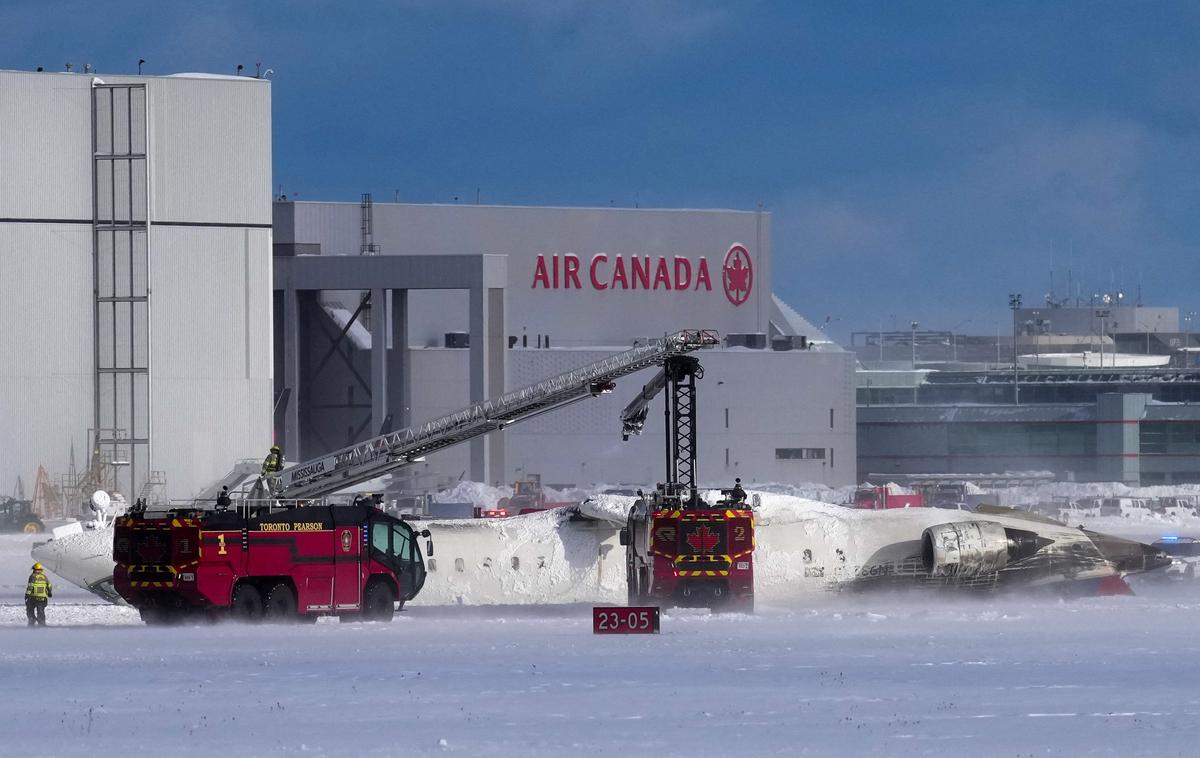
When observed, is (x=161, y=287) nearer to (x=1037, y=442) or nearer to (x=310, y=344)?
(x=310, y=344)

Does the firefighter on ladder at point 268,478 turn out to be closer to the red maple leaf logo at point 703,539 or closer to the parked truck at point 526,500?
the red maple leaf logo at point 703,539

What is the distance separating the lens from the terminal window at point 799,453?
353 feet

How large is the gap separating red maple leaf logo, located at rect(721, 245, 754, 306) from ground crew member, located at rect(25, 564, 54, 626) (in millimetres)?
77103

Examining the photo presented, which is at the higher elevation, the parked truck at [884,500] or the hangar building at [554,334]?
the hangar building at [554,334]

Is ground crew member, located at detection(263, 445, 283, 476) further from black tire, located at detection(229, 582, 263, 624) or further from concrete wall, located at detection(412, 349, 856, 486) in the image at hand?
concrete wall, located at detection(412, 349, 856, 486)

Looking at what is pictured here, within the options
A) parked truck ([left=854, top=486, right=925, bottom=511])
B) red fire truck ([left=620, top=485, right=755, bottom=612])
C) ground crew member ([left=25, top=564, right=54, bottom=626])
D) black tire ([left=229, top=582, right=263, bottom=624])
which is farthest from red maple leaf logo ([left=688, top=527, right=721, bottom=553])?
parked truck ([left=854, top=486, right=925, bottom=511])

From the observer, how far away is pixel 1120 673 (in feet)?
90.8

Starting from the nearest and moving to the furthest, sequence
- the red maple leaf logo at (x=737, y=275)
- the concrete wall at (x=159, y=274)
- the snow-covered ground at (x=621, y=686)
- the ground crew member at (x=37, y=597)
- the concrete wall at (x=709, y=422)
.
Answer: the snow-covered ground at (x=621, y=686)
the ground crew member at (x=37, y=597)
the concrete wall at (x=159, y=274)
the concrete wall at (x=709, y=422)
the red maple leaf logo at (x=737, y=275)

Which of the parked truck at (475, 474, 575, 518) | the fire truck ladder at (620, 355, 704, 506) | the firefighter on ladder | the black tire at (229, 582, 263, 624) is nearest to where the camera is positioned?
the black tire at (229, 582, 263, 624)

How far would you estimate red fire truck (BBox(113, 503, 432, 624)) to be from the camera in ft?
120

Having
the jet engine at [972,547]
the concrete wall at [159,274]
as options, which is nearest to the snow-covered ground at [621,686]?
the jet engine at [972,547]

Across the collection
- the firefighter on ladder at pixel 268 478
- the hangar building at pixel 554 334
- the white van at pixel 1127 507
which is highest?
the hangar building at pixel 554 334

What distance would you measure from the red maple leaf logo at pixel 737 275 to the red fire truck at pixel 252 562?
7550 cm

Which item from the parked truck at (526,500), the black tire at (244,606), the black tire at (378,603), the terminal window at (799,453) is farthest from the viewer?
the terminal window at (799,453)
